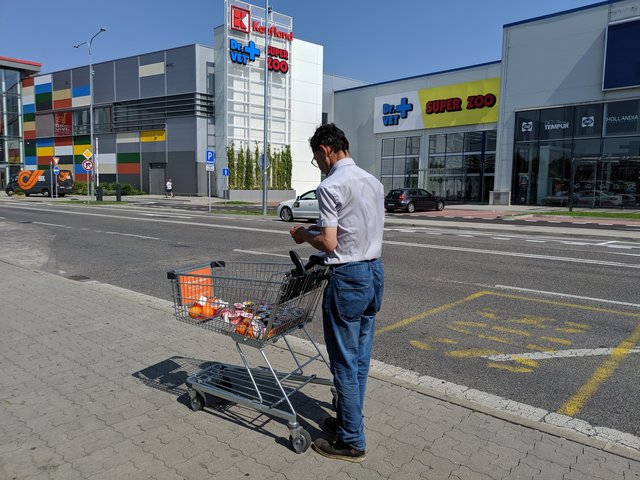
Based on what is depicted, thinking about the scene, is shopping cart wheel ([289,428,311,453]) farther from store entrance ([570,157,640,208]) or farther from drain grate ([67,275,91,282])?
store entrance ([570,157,640,208])

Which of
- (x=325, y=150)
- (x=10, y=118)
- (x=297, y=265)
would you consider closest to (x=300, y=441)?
(x=297, y=265)

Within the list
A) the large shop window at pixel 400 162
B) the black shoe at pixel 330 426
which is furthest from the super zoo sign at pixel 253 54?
the black shoe at pixel 330 426

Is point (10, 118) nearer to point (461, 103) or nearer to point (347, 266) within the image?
point (461, 103)

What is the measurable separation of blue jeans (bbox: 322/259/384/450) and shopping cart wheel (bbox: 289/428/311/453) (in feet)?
0.73

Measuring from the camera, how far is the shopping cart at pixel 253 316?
335cm

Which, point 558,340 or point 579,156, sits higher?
point 579,156

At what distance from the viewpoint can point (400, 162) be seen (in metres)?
43.8

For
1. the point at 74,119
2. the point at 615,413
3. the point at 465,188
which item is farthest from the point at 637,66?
the point at 74,119

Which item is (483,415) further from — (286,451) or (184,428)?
(184,428)

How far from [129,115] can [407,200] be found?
31.9 metres

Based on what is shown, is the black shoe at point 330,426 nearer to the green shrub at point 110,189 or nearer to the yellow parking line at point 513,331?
the yellow parking line at point 513,331

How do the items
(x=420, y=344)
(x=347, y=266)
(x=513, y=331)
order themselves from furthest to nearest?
(x=513, y=331), (x=420, y=344), (x=347, y=266)

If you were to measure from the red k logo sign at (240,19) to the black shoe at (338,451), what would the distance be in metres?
43.1

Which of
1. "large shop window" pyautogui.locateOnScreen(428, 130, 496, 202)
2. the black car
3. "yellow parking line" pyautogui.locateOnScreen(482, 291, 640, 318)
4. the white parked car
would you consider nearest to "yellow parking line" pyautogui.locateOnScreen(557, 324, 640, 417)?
"yellow parking line" pyautogui.locateOnScreen(482, 291, 640, 318)
